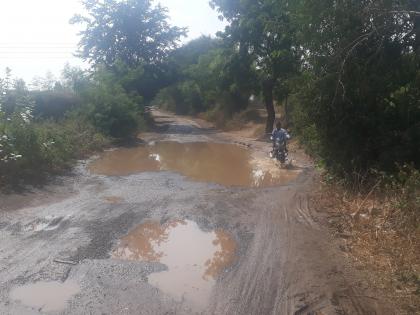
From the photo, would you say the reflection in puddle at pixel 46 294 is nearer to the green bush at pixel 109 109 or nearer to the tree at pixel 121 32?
the green bush at pixel 109 109

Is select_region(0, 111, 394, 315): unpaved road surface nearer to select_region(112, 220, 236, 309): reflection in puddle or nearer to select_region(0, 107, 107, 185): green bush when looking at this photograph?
select_region(112, 220, 236, 309): reflection in puddle

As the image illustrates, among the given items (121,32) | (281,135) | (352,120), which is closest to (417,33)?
(352,120)

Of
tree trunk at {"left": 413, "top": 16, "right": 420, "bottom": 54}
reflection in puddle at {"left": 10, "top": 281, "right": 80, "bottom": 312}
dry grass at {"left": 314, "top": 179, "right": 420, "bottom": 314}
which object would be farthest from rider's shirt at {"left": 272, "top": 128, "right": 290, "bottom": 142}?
reflection in puddle at {"left": 10, "top": 281, "right": 80, "bottom": 312}

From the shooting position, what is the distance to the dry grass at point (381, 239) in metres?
5.66

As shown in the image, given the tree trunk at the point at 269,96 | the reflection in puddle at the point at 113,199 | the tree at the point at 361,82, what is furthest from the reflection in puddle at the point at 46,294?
the tree trunk at the point at 269,96

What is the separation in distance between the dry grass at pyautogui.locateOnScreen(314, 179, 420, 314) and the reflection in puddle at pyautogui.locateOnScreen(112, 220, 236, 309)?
6.80 ft

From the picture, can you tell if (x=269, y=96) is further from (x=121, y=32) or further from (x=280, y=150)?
(x=121, y=32)

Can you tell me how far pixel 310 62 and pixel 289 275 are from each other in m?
7.01

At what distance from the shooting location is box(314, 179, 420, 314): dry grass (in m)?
5.66

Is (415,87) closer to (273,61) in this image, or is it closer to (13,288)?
(13,288)

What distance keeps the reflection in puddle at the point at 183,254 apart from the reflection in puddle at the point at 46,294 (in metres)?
1.11

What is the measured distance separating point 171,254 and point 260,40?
20643 mm

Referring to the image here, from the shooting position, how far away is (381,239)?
23.2 feet

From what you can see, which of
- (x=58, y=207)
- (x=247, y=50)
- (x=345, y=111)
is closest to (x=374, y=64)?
(x=345, y=111)
